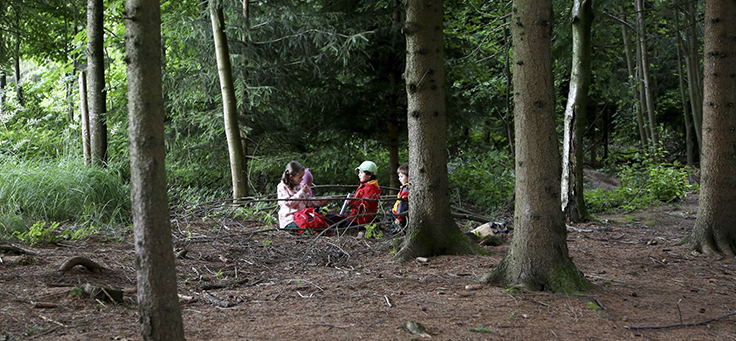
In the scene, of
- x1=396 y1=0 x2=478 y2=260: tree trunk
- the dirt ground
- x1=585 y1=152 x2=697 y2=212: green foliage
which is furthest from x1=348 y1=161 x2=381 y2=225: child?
x1=585 y1=152 x2=697 y2=212: green foliage

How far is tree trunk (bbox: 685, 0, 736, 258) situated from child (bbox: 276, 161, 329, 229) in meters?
5.04

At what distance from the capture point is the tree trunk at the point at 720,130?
652 centimetres

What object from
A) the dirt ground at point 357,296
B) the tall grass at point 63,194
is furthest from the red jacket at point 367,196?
the tall grass at point 63,194

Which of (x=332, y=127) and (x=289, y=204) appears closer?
(x=289, y=204)

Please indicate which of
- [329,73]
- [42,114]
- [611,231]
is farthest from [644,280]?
[42,114]

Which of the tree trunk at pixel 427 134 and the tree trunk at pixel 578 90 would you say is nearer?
the tree trunk at pixel 427 134

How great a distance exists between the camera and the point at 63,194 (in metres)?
7.50

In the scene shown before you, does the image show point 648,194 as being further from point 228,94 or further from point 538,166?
point 228,94

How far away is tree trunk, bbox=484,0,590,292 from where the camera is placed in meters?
4.69

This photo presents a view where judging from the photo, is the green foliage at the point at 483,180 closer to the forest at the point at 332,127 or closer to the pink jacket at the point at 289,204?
the forest at the point at 332,127

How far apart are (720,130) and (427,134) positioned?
3.42m

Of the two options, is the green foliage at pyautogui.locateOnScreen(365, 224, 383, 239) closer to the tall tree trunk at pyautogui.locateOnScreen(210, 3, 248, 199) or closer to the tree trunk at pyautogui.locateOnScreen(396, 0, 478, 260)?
the tree trunk at pyautogui.locateOnScreen(396, 0, 478, 260)

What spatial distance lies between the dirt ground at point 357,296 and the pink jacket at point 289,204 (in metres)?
0.86

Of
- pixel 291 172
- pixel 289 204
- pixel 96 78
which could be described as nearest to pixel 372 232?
pixel 289 204
